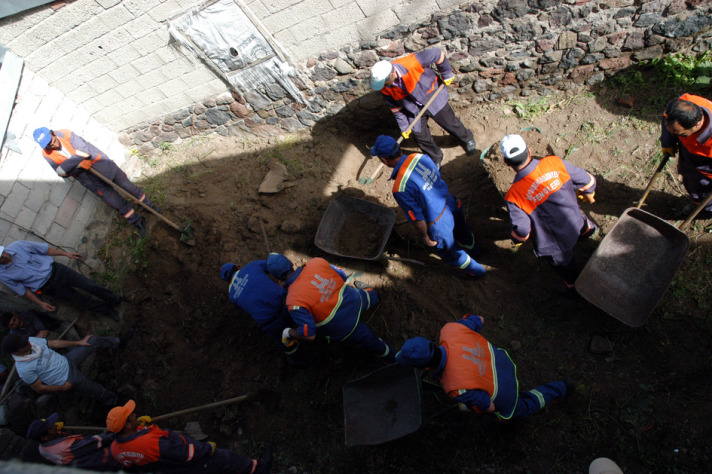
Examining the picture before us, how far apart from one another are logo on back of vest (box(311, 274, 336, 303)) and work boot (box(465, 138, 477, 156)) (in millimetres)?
2674

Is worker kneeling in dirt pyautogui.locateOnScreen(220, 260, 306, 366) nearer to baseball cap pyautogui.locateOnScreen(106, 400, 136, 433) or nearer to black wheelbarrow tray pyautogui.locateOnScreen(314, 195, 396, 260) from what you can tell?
black wheelbarrow tray pyautogui.locateOnScreen(314, 195, 396, 260)

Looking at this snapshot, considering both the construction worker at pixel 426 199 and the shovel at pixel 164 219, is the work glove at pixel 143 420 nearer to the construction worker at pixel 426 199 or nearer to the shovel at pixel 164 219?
the shovel at pixel 164 219

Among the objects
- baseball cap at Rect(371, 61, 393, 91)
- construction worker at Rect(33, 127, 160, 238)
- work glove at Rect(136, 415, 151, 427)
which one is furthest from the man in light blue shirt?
baseball cap at Rect(371, 61, 393, 91)

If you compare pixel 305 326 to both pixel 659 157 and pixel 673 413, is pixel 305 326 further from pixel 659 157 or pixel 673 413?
pixel 659 157

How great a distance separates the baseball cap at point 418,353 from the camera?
2.49 metres

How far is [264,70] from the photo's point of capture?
4.70 m

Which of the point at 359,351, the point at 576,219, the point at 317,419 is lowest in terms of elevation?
the point at 317,419

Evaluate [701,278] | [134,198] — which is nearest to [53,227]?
[134,198]

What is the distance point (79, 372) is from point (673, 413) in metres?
5.47

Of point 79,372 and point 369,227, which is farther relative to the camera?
point 369,227

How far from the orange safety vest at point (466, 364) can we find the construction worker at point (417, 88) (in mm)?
2582

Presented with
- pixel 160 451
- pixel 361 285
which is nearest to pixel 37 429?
pixel 160 451

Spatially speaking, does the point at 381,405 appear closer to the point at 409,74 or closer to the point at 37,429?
the point at 37,429

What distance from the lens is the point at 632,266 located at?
125 inches
